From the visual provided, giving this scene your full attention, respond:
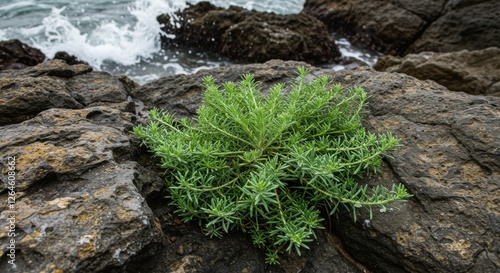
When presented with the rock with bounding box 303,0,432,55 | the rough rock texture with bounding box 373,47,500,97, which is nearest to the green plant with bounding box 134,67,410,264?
the rough rock texture with bounding box 373,47,500,97

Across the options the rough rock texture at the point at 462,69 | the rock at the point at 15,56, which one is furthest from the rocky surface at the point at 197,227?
the rock at the point at 15,56

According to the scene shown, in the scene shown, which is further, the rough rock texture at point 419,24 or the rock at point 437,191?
the rough rock texture at point 419,24

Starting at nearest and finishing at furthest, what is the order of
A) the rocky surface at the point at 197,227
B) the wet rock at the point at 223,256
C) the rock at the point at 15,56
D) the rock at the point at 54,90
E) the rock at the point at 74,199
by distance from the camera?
the rock at the point at 74,199 < the rocky surface at the point at 197,227 < the wet rock at the point at 223,256 < the rock at the point at 54,90 < the rock at the point at 15,56

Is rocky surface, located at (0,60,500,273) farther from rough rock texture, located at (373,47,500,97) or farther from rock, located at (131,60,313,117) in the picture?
rough rock texture, located at (373,47,500,97)

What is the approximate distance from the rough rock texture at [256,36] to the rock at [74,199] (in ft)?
20.4

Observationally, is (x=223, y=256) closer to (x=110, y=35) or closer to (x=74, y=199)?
(x=74, y=199)

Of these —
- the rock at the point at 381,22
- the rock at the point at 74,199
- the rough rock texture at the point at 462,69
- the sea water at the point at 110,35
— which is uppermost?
the rock at the point at 74,199

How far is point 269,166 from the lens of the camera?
8.70 ft

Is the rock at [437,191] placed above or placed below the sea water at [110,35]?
above

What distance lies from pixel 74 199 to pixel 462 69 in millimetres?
6671

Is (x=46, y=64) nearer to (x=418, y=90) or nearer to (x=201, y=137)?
(x=201, y=137)

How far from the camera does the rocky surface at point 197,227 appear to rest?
238 centimetres

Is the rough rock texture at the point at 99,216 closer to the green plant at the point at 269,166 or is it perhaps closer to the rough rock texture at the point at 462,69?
the green plant at the point at 269,166

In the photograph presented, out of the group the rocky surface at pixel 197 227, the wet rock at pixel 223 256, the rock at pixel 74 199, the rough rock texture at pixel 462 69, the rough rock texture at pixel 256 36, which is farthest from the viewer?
the rough rock texture at pixel 256 36
